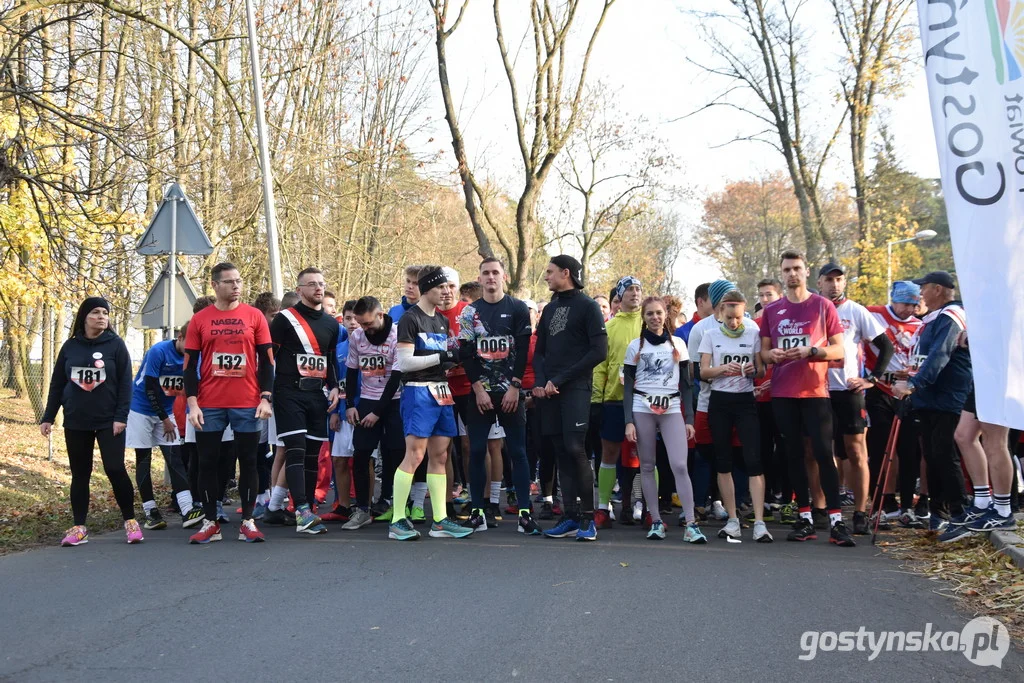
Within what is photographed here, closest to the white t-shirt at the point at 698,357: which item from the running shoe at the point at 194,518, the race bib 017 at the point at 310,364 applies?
the race bib 017 at the point at 310,364

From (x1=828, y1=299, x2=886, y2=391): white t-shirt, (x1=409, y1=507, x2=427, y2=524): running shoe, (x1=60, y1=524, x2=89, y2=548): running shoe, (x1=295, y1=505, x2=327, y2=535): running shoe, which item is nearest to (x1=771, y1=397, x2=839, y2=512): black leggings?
(x1=828, y1=299, x2=886, y2=391): white t-shirt

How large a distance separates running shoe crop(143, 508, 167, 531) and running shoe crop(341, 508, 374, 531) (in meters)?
1.66

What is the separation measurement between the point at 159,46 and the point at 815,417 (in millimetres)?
16024

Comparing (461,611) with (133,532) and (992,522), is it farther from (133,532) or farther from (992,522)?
(992,522)

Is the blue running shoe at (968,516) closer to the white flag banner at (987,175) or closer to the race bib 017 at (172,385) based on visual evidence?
the white flag banner at (987,175)

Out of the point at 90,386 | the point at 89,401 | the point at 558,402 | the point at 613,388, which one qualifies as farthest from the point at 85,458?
the point at 613,388

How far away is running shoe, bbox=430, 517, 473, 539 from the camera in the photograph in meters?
8.38

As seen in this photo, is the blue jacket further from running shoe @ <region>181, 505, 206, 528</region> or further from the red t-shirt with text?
running shoe @ <region>181, 505, 206, 528</region>

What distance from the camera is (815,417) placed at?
8195mm

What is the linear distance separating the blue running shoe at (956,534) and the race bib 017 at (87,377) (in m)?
6.93

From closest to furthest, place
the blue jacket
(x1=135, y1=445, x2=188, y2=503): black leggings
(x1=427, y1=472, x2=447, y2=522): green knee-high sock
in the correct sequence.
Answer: the blue jacket
(x1=427, y1=472, x2=447, y2=522): green knee-high sock
(x1=135, y1=445, x2=188, y2=503): black leggings

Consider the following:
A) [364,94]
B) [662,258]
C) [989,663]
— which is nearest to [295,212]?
[364,94]

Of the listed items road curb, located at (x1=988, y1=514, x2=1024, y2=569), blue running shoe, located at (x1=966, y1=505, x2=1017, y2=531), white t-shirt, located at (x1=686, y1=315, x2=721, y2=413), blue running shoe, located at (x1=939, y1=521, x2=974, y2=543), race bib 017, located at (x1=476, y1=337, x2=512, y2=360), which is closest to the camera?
road curb, located at (x1=988, y1=514, x2=1024, y2=569)

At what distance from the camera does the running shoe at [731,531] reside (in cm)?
827
